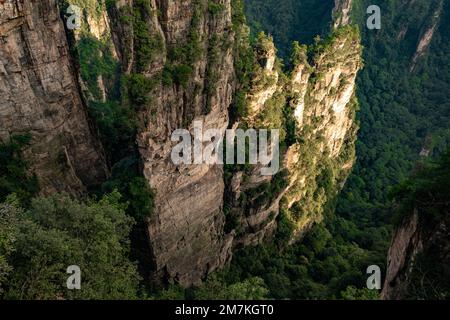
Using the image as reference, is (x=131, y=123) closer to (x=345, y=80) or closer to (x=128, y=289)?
(x=128, y=289)

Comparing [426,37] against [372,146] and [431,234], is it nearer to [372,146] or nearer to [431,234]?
[372,146]

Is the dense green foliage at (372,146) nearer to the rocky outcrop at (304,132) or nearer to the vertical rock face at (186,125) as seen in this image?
the rocky outcrop at (304,132)

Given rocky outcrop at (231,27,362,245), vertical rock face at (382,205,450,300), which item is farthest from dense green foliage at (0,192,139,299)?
rocky outcrop at (231,27,362,245)

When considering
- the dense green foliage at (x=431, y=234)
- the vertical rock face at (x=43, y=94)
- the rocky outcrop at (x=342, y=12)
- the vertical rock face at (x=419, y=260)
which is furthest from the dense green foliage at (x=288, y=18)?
the vertical rock face at (x=419, y=260)

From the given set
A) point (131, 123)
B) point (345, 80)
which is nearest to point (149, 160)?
point (131, 123)

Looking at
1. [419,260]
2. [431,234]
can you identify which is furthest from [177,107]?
[419,260]

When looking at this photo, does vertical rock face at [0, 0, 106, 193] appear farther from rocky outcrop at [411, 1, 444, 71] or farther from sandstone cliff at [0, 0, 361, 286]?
rocky outcrop at [411, 1, 444, 71]

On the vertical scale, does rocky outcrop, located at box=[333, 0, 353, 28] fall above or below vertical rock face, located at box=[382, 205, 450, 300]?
above
